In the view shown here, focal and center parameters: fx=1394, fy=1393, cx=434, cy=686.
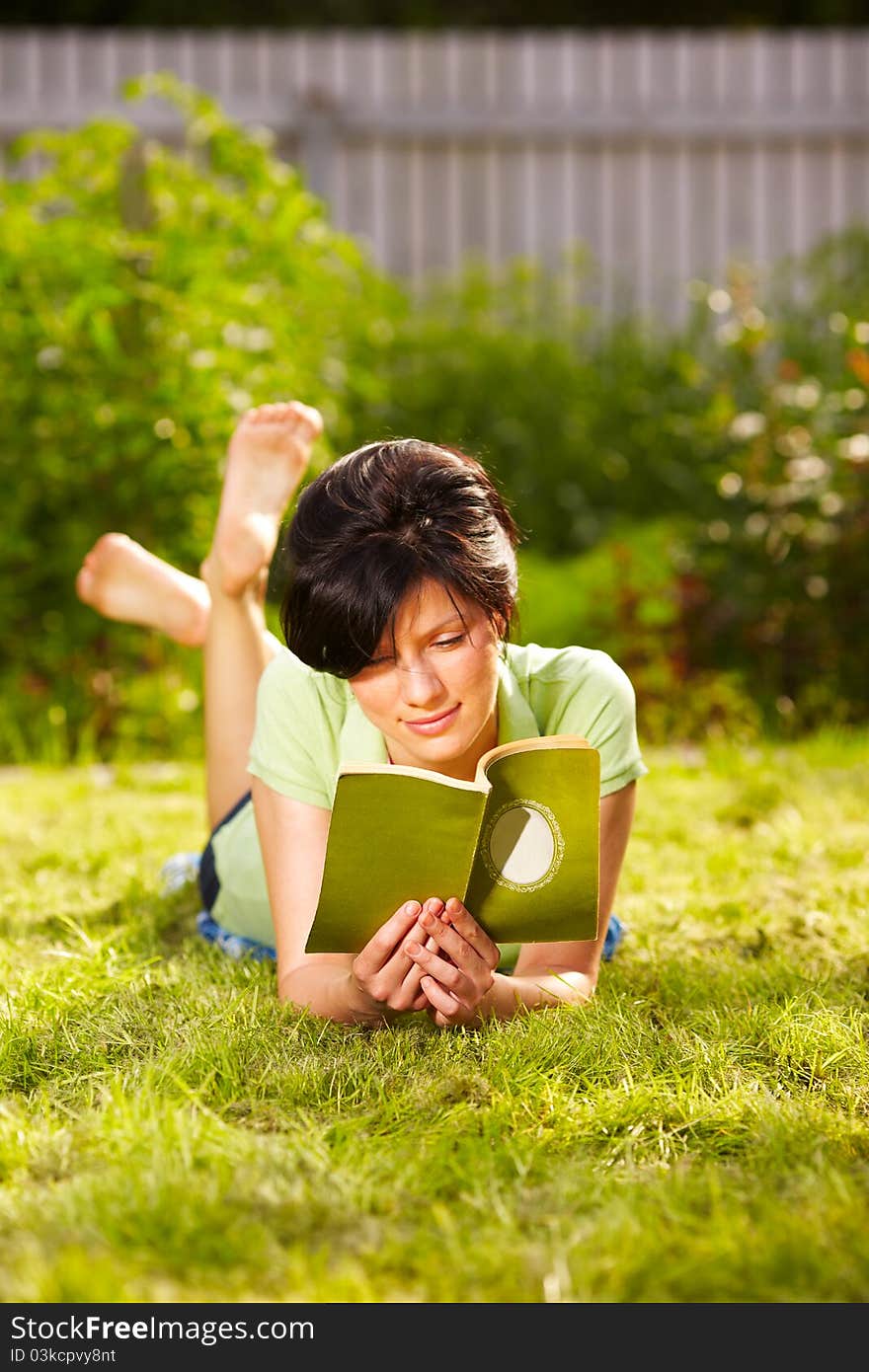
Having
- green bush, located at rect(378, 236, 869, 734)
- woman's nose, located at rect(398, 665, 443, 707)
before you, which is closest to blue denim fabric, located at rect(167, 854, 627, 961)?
woman's nose, located at rect(398, 665, 443, 707)

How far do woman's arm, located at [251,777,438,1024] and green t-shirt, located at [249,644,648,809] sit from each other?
0.12 ft

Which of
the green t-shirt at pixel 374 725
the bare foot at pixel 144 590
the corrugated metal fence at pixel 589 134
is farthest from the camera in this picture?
the corrugated metal fence at pixel 589 134

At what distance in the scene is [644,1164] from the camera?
1.52 m

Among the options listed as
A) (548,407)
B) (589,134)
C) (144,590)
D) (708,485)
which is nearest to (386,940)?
(144,590)

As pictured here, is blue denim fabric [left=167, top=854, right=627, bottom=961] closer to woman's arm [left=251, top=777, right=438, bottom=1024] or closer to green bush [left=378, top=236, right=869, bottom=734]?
woman's arm [left=251, top=777, right=438, bottom=1024]

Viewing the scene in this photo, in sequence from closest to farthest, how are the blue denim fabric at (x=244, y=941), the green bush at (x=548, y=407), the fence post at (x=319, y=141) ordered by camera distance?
the blue denim fabric at (x=244, y=941) < the green bush at (x=548, y=407) < the fence post at (x=319, y=141)

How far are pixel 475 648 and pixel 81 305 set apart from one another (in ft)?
8.50

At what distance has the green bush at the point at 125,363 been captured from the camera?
13.3 ft

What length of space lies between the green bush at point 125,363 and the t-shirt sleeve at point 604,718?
216 cm

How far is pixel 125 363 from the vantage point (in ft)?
13.4

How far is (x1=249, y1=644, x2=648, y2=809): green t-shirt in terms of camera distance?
1.97 m

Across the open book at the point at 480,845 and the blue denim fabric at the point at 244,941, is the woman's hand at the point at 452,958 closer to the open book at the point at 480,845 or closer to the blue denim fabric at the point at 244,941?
the open book at the point at 480,845

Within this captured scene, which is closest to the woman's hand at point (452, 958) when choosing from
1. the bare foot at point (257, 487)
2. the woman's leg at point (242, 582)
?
the woman's leg at point (242, 582)
